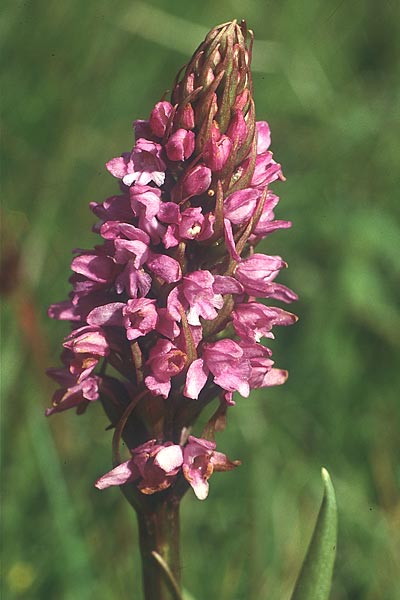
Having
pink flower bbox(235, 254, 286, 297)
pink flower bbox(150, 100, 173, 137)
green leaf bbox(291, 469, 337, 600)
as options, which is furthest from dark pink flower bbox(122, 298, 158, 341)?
green leaf bbox(291, 469, 337, 600)

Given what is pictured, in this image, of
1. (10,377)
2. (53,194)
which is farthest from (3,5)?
(10,377)

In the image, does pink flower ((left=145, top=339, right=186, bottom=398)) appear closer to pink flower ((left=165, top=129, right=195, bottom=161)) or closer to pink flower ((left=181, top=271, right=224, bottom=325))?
pink flower ((left=181, top=271, right=224, bottom=325))

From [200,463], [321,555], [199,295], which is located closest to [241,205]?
[199,295]

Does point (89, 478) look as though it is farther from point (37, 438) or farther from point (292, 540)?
point (292, 540)

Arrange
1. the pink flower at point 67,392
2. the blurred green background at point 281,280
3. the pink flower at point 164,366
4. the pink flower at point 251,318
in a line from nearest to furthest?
the pink flower at point 164,366 → the pink flower at point 251,318 → the pink flower at point 67,392 → the blurred green background at point 281,280

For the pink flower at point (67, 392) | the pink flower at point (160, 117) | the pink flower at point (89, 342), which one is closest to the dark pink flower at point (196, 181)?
the pink flower at point (160, 117)

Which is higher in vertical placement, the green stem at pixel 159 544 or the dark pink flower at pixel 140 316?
the dark pink flower at pixel 140 316

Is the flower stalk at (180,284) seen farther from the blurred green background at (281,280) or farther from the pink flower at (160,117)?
the blurred green background at (281,280)

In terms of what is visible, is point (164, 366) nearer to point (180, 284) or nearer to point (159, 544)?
point (180, 284)
